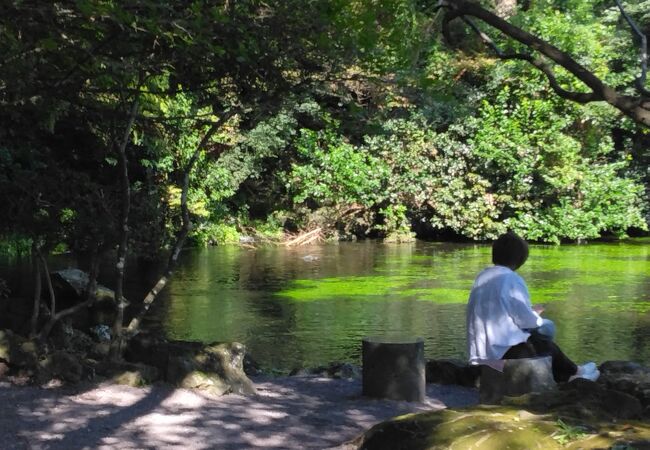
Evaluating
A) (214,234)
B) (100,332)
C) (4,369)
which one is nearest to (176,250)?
(4,369)

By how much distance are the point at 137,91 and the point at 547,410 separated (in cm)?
366

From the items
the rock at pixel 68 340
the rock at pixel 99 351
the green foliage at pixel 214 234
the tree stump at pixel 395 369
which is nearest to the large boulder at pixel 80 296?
the rock at pixel 68 340

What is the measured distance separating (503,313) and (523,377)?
39cm

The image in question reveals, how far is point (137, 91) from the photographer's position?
599cm

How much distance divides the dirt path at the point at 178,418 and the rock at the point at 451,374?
830 mm

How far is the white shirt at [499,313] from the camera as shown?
5.05 meters

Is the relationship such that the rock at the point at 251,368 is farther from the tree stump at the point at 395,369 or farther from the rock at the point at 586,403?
the rock at the point at 586,403

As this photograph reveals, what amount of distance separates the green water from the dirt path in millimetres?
3232

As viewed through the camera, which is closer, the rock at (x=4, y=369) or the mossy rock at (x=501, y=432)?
the mossy rock at (x=501, y=432)

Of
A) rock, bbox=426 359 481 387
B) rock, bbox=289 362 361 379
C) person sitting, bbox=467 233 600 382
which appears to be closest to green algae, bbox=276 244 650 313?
rock, bbox=289 362 361 379

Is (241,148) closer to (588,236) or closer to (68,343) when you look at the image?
(588,236)

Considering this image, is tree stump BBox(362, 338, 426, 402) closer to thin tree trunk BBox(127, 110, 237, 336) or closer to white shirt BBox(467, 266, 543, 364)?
white shirt BBox(467, 266, 543, 364)

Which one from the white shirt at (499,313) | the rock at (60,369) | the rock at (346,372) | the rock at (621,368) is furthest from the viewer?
the rock at (346,372)

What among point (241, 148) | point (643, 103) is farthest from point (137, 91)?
point (241, 148)
